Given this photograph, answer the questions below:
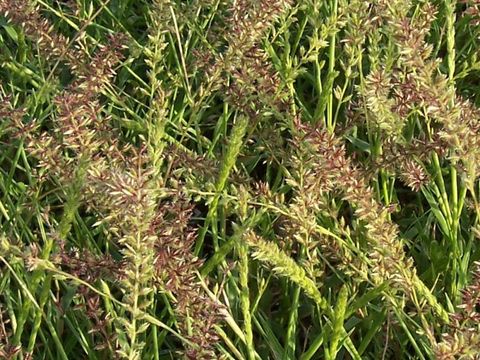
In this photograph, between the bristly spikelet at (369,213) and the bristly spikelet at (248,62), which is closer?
the bristly spikelet at (369,213)

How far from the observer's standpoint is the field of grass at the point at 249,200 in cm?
118

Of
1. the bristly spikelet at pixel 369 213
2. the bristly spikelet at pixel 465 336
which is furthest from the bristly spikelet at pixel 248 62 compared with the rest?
the bristly spikelet at pixel 465 336

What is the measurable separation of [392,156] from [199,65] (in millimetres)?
404

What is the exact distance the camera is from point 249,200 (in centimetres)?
129

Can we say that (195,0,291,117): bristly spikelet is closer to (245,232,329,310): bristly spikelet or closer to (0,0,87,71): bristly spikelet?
(0,0,87,71): bristly spikelet

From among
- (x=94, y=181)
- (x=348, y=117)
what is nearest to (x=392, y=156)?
(x=348, y=117)

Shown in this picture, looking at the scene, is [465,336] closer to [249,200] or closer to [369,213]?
[369,213]

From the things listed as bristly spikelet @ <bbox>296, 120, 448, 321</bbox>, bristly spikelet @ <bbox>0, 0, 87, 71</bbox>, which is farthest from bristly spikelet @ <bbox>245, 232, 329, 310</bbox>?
bristly spikelet @ <bbox>0, 0, 87, 71</bbox>

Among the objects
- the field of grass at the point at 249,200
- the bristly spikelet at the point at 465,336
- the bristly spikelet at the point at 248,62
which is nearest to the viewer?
the bristly spikelet at the point at 465,336

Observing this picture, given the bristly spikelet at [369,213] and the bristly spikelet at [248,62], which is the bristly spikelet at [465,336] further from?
the bristly spikelet at [248,62]

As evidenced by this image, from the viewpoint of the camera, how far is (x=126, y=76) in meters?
1.88

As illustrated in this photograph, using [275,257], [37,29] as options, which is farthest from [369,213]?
[37,29]

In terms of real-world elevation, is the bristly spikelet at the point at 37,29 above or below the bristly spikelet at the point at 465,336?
above

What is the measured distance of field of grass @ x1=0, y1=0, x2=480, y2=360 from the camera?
46.5 inches
